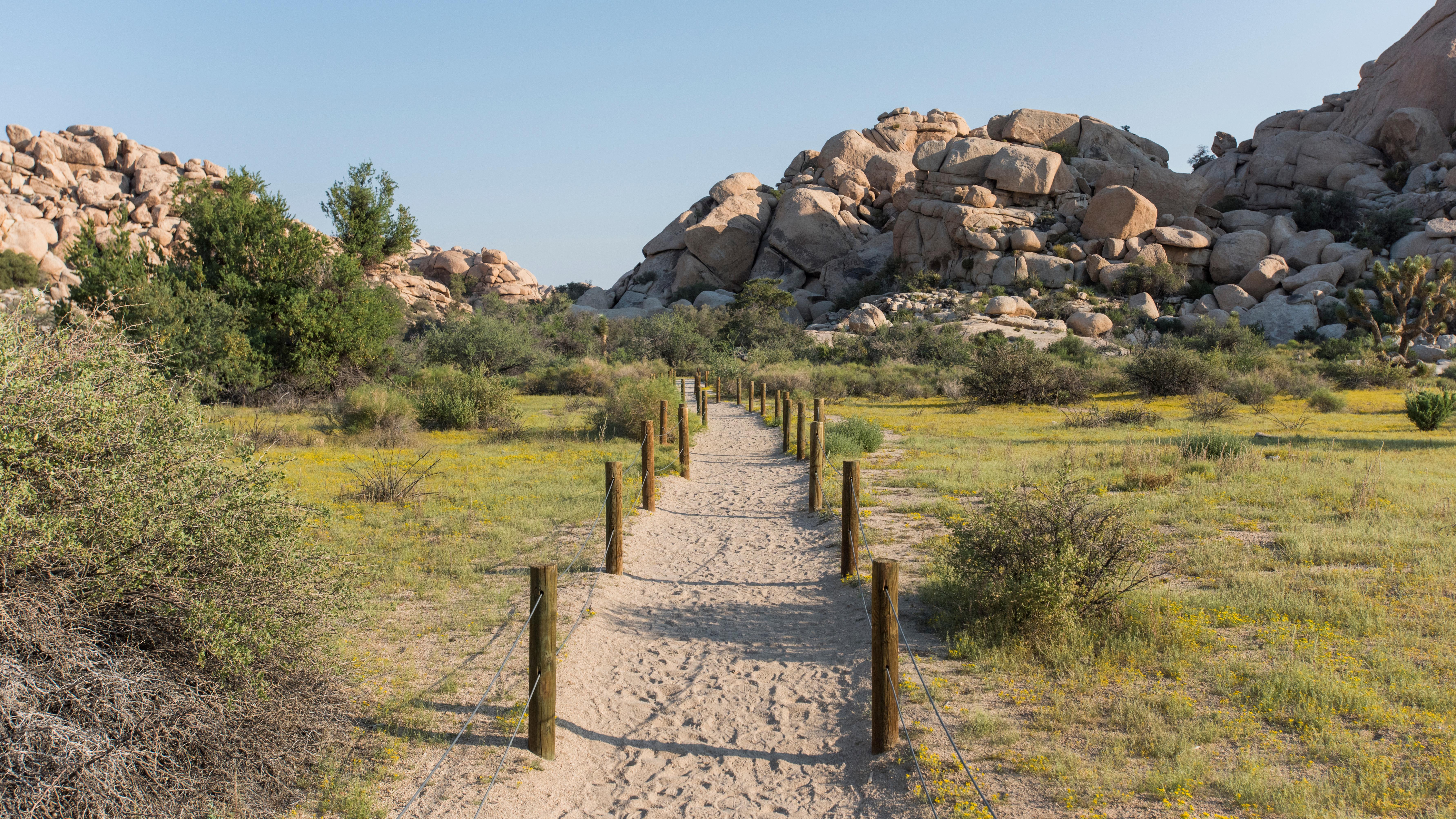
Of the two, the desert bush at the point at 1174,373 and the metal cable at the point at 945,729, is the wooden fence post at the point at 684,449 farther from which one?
the desert bush at the point at 1174,373

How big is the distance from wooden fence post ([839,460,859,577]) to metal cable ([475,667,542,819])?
3314 millimetres

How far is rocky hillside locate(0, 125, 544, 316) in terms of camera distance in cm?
5566

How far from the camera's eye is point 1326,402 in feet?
68.0

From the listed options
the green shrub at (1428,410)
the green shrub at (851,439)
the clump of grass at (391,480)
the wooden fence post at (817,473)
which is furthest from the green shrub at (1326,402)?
the clump of grass at (391,480)

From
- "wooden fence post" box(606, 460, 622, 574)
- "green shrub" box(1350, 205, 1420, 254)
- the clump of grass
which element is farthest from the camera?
"green shrub" box(1350, 205, 1420, 254)

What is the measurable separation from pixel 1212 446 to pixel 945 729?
10986 millimetres

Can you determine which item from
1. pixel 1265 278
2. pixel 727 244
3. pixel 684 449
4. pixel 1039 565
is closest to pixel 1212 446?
pixel 684 449

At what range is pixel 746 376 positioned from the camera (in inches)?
1254

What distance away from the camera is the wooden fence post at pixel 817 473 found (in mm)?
9914

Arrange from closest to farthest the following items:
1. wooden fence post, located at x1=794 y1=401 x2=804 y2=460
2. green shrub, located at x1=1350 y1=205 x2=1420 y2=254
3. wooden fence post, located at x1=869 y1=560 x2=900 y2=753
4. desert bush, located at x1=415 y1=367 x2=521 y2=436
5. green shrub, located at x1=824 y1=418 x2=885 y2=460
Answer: wooden fence post, located at x1=869 y1=560 x2=900 y2=753, green shrub, located at x1=824 y1=418 x2=885 y2=460, wooden fence post, located at x1=794 y1=401 x2=804 y2=460, desert bush, located at x1=415 y1=367 x2=521 y2=436, green shrub, located at x1=1350 y1=205 x2=1420 y2=254

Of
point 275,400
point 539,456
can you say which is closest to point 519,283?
point 275,400

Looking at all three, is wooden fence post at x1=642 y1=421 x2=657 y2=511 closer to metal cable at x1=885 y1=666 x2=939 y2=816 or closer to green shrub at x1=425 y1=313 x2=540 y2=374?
metal cable at x1=885 y1=666 x2=939 y2=816

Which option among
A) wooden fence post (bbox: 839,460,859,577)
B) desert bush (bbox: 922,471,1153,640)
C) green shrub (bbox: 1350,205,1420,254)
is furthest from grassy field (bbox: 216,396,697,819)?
green shrub (bbox: 1350,205,1420,254)

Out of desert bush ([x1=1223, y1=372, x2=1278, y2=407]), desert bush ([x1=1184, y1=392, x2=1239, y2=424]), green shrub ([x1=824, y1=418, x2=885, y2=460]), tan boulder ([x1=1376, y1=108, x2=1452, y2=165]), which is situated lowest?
green shrub ([x1=824, y1=418, x2=885, y2=460])
